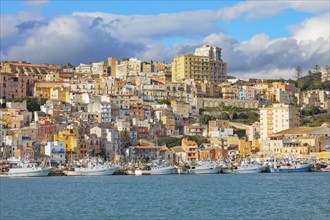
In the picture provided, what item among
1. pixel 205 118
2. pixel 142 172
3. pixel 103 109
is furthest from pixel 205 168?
pixel 205 118

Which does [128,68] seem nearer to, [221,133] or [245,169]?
[221,133]

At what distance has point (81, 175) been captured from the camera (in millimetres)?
68062

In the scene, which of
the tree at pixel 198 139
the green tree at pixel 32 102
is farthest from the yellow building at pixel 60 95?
the tree at pixel 198 139

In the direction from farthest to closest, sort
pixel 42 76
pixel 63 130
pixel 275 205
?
pixel 42 76
pixel 63 130
pixel 275 205

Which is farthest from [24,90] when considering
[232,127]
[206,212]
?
[206,212]

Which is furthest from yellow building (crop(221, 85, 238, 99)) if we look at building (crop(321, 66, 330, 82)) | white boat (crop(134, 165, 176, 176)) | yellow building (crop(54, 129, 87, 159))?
white boat (crop(134, 165, 176, 176))

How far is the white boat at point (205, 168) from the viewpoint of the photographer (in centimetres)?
7162

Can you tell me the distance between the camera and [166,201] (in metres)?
38.2

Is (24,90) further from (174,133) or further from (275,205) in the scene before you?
(275,205)

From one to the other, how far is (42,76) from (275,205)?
73.3 m

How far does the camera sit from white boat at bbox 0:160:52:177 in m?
66.3

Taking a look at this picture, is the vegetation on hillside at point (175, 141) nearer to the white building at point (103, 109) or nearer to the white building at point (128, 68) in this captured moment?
the white building at point (103, 109)

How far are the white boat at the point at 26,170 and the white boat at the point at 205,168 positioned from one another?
14137 mm

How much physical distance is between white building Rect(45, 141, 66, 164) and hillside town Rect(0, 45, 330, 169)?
0.33 feet
